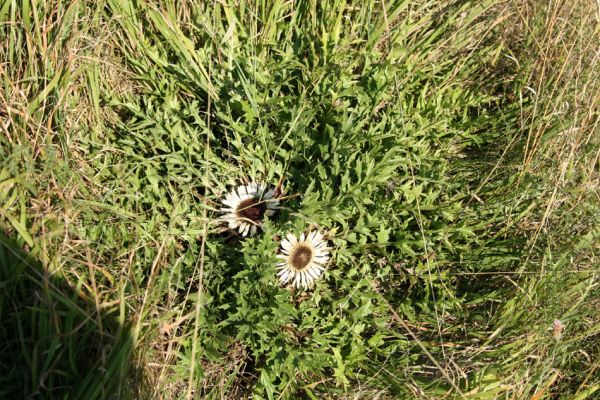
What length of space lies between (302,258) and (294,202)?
9.4 inches

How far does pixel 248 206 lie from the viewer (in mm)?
2125

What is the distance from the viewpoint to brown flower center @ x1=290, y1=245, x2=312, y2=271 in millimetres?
2074

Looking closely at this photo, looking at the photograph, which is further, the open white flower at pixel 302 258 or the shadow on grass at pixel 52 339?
the open white flower at pixel 302 258

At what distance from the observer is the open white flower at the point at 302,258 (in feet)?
6.81

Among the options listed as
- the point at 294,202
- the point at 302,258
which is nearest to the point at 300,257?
the point at 302,258

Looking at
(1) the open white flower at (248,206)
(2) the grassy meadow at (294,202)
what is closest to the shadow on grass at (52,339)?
(2) the grassy meadow at (294,202)

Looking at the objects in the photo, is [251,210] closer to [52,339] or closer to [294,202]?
[294,202]

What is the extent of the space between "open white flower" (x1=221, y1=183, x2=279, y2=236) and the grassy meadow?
1.6 inches

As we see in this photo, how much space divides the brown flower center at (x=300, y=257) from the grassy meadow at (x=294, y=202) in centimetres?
7

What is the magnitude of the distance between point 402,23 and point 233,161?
959 millimetres

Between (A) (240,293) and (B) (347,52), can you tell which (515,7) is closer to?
(B) (347,52)

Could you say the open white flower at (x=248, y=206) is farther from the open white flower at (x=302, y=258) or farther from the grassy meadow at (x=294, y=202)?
the open white flower at (x=302, y=258)

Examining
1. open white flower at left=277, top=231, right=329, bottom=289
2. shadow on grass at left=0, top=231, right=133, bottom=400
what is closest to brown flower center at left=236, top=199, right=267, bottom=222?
open white flower at left=277, top=231, right=329, bottom=289

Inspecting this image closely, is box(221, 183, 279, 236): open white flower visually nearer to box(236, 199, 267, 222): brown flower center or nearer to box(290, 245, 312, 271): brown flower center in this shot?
box(236, 199, 267, 222): brown flower center
